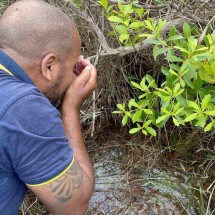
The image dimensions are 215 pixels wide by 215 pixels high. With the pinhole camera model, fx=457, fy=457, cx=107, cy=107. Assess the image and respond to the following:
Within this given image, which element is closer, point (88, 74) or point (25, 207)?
point (88, 74)

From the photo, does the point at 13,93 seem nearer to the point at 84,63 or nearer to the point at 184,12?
the point at 84,63

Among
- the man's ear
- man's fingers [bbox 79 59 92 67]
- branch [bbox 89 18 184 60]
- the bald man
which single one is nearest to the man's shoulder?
the bald man

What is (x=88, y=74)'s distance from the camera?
6.33ft

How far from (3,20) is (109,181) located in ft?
4.10

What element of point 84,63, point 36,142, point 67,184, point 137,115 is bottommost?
point 137,115

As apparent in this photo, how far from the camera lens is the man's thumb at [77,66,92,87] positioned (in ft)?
6.26

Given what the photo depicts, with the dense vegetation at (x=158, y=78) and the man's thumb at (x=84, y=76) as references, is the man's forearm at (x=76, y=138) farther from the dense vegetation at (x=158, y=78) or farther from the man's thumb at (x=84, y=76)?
the dense vegetation at (x=158, y=78)

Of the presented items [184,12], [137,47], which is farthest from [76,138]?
[184,12]

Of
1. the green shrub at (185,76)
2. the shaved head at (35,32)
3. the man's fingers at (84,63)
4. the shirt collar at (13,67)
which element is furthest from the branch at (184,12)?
the shirt collar at (13,67)

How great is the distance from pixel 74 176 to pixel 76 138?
0.88 feet

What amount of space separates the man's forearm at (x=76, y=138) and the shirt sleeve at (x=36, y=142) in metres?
0.25

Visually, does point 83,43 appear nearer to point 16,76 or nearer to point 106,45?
point 106,45

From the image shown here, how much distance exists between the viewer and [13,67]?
1.61 metres

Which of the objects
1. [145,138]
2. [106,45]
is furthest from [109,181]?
[106,45]
